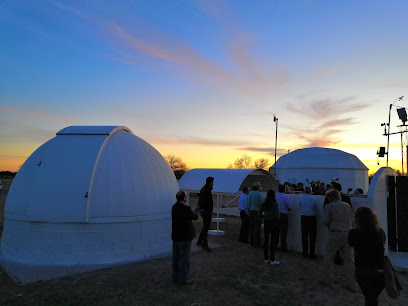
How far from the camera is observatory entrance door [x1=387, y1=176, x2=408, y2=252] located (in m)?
8.24

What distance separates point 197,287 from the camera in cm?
584

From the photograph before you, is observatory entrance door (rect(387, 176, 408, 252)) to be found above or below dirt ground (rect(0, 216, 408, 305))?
above

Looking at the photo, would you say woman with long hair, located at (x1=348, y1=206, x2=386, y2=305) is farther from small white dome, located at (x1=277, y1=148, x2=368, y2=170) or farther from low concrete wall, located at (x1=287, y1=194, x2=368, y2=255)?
small white dome, located at (x1=277, y1=148, x2=368, y2=170)

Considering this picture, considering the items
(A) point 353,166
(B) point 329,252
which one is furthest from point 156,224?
(A) point 353,166

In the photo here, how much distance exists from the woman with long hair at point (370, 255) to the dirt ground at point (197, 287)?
72.3 inches

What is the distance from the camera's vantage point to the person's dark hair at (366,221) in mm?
3797

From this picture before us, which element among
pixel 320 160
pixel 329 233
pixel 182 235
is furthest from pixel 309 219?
pixel 320 160

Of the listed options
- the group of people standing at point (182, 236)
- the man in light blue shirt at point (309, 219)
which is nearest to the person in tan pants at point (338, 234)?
the man in light blue shirt at point (309, 219)

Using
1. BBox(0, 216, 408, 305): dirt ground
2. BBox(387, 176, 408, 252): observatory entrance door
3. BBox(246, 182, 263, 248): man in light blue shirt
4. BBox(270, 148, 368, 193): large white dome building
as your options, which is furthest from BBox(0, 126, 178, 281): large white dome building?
BBox(270, 148, 368, 193): large white dome building

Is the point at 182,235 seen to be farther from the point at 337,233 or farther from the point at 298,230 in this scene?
the point at 298,230

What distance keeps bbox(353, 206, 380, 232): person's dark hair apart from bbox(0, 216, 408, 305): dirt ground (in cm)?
225

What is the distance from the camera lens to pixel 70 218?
717 cm

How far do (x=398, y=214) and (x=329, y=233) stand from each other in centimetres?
375

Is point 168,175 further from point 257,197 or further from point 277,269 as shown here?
point 277,269
